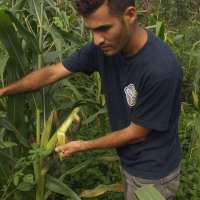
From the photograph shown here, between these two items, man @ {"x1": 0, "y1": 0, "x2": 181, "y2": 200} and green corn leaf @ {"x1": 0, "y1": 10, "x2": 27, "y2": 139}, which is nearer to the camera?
man @ {"x1": 0, "y1": 0, "x2": 181, "y2": 200}

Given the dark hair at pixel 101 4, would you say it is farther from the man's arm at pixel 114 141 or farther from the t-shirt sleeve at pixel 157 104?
the man's arm at pixel 114 141

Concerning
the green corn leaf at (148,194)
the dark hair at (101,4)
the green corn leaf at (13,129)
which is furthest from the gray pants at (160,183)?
the dark hair at (101,4)

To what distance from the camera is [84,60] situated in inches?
78.3

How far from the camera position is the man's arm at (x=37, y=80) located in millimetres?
1988

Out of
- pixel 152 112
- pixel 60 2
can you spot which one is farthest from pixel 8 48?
pixel 60 2

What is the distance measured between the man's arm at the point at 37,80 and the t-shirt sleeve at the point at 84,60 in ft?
0.10

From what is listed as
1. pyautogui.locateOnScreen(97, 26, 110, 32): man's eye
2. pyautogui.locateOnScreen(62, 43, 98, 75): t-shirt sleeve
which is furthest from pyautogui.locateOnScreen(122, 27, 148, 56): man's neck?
pyautogui.locateOnScreen(62, 43, 98, 75): t-shirt sleeve

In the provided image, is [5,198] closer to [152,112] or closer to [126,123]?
[126,123]

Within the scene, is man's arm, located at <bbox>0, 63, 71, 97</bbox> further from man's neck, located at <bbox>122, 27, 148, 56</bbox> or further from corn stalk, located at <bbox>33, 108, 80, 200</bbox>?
man's neck, located at <bbox>122, 27, 148, 56</bbox>

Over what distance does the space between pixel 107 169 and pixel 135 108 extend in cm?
113

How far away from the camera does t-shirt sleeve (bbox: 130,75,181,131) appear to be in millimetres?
1682

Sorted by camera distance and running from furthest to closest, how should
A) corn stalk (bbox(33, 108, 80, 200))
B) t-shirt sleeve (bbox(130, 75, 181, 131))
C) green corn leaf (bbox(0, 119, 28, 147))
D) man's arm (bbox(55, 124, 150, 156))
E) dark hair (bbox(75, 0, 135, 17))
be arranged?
1. green corn leaf (bbox(0, 119, 28, 147))
2. corn stalk (bbox(33, 108, 80, 200))
3. man's arm (bbox(55, 124, 150, 156))
4. t-shirt sleeve (bbox(130, 75, 181, 131))
5. dark hair (bbox(75, 0, 135, 17))

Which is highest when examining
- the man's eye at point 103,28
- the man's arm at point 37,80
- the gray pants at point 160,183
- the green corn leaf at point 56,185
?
the man's eye at point 103,28

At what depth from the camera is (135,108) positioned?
5.82 feet
